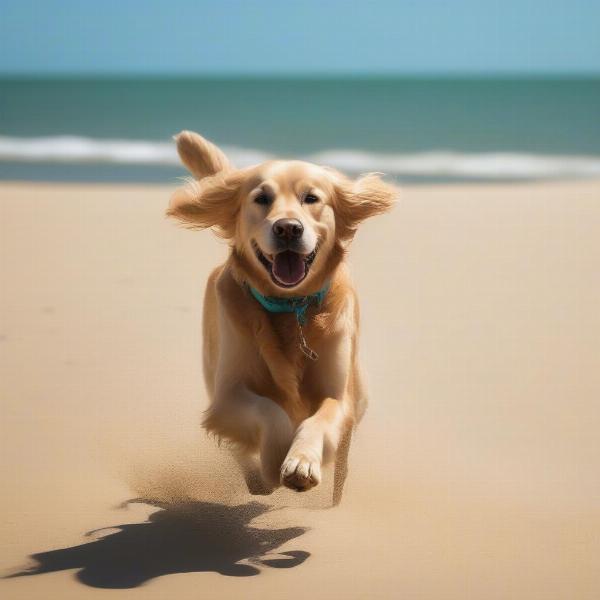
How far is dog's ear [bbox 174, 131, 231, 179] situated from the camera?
14.1 ft

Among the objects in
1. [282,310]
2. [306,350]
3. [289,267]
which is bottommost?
[306,350]

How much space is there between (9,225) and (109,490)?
6.41 m

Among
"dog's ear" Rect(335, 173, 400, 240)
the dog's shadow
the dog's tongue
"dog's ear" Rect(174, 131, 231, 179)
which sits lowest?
the dog's shadow

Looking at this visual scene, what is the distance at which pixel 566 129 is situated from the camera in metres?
26.7

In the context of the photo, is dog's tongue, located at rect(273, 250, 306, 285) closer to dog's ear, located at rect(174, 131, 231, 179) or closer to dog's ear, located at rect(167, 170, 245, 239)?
dog's ear, located at rect(167, 170, 245, 239)

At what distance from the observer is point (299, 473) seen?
312cm

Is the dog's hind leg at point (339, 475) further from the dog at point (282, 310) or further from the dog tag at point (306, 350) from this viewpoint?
the dog tag at point (306, 350)

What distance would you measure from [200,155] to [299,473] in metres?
1.70

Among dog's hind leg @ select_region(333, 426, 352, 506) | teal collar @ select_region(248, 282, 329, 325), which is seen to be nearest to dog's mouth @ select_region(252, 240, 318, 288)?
teal collar @ select_region(248, 282, 329, 325)

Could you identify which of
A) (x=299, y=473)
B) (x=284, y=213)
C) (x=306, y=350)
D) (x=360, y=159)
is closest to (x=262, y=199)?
(x=284, y=213)

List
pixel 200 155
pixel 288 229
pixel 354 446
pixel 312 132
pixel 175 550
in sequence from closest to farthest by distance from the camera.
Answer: pixel 288 229 → pixel 175 550 → pixel 200 155 → pixel 354 446 → pixel 312 132

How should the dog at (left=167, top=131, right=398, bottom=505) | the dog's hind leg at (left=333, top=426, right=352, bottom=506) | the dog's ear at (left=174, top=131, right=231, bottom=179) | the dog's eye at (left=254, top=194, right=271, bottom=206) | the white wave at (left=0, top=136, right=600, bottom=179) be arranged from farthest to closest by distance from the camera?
the white wave at (left=0, top=136, right=600, bottom=179)
the dog's ear at (left=174, top=131, right=231, bottom=179)
the dog's hind leg at (left=333, top=426, right=352, bottom=506)
the dog's eye at (left=254, top=194, right=271, bottom=206)
the dog at (left=167, top=131, right=398, bottom=505)

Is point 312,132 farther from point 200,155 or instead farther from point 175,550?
point 175,550

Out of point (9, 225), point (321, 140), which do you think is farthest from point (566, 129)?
point (9, 225)
